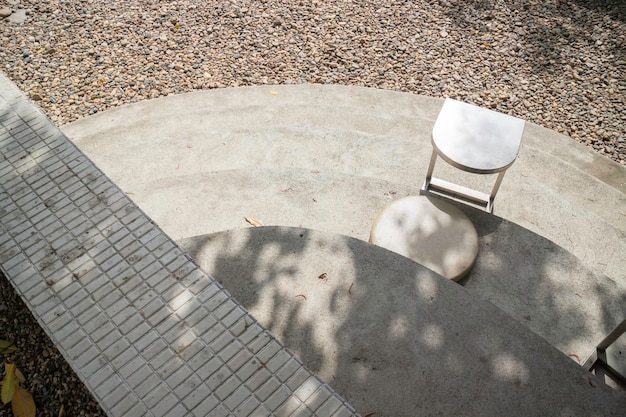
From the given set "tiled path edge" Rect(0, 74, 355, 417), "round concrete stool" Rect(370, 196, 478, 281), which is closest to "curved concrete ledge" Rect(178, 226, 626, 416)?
"round concrete stool" Rect(370, 196, 478, 281)

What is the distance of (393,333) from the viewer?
302 centimetres

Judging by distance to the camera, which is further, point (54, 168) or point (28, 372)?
point (28, 372)

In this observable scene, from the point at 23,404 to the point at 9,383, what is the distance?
187 millimetres

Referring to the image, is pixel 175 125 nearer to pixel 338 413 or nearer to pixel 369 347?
pixel 369 347

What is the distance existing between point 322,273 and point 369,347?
2.09ft

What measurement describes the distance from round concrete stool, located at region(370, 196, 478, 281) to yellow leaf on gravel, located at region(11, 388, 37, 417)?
111 inches

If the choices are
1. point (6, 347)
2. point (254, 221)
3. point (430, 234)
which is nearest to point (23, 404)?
point (6, 347)

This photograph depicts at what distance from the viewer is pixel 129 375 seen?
1997mm

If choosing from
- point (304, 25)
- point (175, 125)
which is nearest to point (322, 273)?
point (175, 125)

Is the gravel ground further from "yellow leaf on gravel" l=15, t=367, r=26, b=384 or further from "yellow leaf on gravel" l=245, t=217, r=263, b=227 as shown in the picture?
"yellow leaf on gravel" l=15, t=367, r=26, b=384

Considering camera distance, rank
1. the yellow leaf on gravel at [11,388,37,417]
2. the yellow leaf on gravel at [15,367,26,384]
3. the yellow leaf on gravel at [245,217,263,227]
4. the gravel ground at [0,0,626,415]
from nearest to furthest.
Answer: the yellow leaf on gravel at [11,388,37,417]
the yellow leaf on gravel at [15,367,26,384]
the yellow leaf on gravel at [245,217,263,227]
the gravel ground at [0,0,626,415]

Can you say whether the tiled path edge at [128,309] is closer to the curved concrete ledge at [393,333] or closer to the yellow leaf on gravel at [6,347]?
the curved concrete ledge at [393,333]

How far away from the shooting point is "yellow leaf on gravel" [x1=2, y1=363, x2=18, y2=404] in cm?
307

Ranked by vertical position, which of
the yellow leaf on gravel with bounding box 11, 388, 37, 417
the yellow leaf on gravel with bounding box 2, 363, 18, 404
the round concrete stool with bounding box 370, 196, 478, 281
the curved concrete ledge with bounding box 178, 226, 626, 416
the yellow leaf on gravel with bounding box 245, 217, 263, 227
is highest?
the curved concrete ledge with bounding box 178, 226, 626, 416
